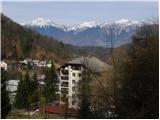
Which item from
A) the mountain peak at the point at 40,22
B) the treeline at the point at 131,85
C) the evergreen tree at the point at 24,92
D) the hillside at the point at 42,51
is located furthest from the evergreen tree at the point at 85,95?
the mountain peak at the point at 40,22

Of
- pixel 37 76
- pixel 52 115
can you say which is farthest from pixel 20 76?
pixel 52 115

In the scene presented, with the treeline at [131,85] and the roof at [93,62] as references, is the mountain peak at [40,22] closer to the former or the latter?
the roof at [93,62]

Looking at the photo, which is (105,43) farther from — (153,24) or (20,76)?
(20,76)

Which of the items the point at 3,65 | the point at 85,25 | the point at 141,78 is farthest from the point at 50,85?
the point at 141,78

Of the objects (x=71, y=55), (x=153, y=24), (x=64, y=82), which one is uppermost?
(x=153, y=24)

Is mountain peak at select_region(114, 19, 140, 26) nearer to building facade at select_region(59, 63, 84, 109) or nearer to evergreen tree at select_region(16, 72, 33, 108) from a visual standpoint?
building facade at select_region(59, 63, 84, 109)

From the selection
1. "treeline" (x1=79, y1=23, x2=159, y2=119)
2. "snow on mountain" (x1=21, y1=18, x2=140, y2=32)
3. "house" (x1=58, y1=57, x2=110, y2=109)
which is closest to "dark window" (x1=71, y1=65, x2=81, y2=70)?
"house" (x1=58, y1=57, x2=110, y2=109)

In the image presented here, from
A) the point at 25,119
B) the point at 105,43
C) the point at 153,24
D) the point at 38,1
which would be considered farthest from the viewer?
the point at 105,43
